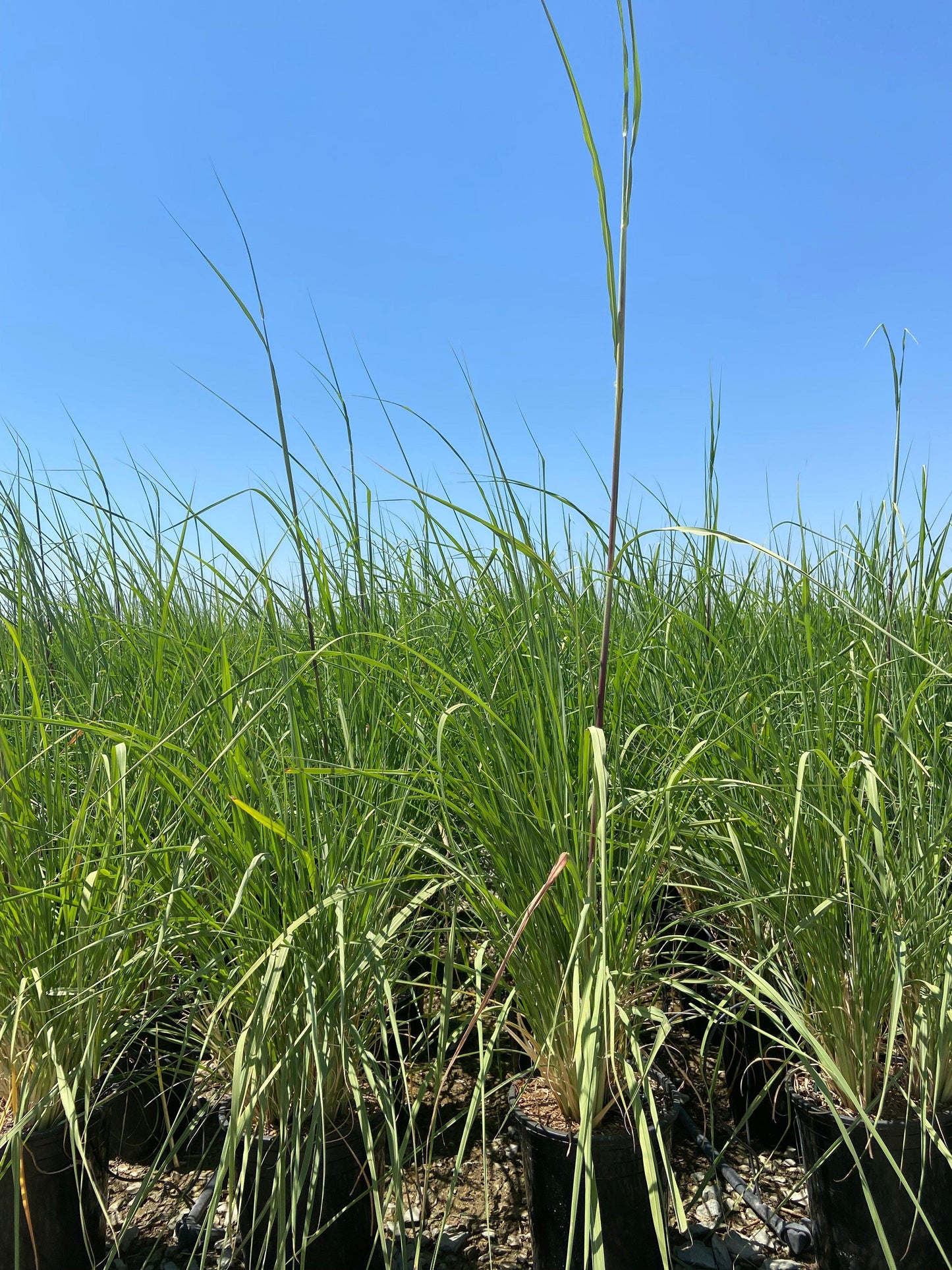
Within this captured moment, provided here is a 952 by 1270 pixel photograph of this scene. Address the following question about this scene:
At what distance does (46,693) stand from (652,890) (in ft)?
4.15

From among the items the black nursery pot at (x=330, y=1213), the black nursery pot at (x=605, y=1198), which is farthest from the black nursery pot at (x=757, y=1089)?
the black nursery pot at (x=330, y=1213)

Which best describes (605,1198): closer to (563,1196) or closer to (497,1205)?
(563,1196)

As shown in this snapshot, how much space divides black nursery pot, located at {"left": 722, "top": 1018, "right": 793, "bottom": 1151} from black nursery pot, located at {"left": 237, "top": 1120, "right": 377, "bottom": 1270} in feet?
2.25

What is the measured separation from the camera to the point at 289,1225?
3.66 ft

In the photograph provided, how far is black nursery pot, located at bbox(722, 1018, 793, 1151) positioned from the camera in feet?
4.90

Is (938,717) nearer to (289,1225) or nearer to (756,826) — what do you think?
(756,826)

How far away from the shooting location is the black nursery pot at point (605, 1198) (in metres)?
1.14

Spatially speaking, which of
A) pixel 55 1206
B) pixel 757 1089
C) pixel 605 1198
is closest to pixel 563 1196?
pixel 605 1198

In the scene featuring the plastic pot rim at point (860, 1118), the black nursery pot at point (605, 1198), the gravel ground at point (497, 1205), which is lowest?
the gravel ground at point (497, 1205)

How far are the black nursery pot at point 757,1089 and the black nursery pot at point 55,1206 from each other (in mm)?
1097

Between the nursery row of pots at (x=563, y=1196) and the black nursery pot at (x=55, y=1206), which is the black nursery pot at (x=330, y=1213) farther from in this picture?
the black nursery pot at (x=55, y=1206)

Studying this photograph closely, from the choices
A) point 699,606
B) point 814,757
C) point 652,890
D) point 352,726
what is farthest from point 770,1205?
point 699,606

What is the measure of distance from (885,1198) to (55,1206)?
1.28 metres

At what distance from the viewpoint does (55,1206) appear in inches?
49.6
